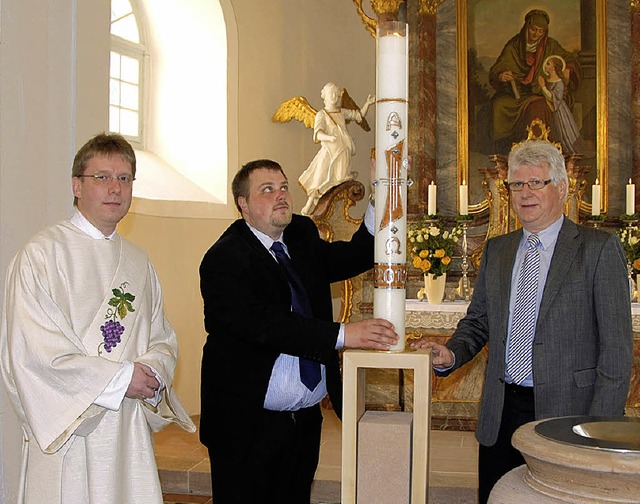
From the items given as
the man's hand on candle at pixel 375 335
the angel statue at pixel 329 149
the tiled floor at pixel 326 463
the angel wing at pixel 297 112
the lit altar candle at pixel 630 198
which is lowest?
the tiled floor at pixel 326 463

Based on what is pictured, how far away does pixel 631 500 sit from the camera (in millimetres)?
1896

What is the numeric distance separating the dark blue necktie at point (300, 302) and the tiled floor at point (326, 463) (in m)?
2.19

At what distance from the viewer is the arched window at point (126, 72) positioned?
25.8 ft

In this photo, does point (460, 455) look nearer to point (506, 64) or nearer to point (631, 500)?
point (631, 500)

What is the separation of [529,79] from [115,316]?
693 cm

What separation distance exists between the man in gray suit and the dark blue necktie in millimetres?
431

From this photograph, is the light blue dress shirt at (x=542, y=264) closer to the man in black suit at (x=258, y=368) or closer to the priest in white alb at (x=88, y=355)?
the man in black suit at (x=258, y=368)

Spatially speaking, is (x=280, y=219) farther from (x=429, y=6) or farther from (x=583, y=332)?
(x=429, y=6)

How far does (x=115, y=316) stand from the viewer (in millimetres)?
2859

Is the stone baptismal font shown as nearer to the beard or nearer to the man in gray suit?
the man in gray suit

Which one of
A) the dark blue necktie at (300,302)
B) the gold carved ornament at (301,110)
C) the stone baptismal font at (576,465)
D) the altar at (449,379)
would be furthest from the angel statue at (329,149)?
the stone baptismal font at (576,465)

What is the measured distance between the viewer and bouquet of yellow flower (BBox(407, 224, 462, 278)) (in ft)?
21.9

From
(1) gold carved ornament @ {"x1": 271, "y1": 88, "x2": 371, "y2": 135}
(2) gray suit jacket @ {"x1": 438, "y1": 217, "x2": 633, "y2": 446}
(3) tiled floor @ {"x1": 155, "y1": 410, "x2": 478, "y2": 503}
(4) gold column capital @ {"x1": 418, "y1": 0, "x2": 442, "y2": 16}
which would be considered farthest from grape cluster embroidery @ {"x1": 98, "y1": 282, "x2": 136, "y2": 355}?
(4) gold column capital @ {"x1": 418, "y1": 0, "x2": 442, "y2": 16}

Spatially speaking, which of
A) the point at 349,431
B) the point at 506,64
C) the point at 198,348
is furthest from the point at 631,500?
the point at 506,64
